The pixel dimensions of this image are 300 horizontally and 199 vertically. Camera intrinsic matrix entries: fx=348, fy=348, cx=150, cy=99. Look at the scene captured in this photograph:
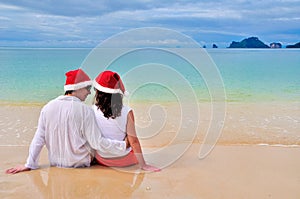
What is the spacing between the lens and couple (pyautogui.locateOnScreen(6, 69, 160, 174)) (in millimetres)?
3357

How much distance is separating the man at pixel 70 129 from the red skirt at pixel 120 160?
112 millimetres

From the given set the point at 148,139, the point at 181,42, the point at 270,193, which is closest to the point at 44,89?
the point at 148,139

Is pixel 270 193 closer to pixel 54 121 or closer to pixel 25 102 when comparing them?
pixel 54 121

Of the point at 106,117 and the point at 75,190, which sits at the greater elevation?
the point at 106,117

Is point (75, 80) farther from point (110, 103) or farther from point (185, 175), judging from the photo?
point (185, 175)

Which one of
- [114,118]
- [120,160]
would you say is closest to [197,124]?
[120,160]

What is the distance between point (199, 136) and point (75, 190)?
123 inches

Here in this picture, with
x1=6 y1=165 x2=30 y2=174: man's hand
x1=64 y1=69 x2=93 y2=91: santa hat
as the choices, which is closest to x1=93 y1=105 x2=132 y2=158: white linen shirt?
x1=64 y1=69 x2=93 y2=91: santa hat

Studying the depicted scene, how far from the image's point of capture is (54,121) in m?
3.35

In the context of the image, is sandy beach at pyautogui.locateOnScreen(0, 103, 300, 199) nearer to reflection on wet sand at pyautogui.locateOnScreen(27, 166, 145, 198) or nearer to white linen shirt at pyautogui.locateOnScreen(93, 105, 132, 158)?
reflection on wet sand at pyautogui.locateOnScreen(27, 166, 145, 198)

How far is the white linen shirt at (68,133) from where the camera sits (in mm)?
3348

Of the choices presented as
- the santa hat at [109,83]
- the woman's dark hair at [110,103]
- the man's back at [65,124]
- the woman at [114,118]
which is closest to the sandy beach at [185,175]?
the woman at [114,118]

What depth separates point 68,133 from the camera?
3.39 metres

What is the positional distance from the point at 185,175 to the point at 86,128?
3.67 ft
